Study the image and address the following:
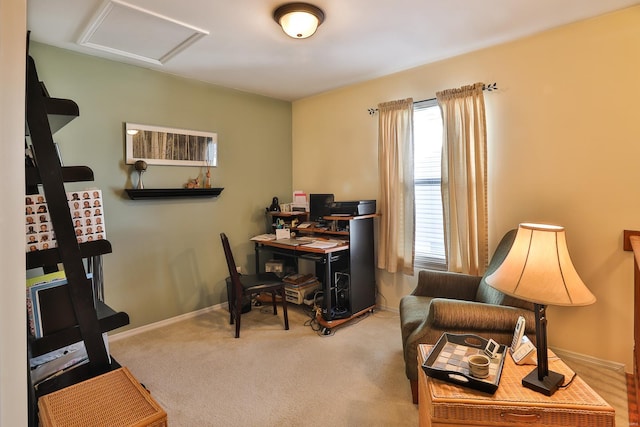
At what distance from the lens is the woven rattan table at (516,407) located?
1.21 meters

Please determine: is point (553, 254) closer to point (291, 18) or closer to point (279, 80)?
point (291, 18)

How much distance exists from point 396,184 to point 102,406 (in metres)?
A: 2.79

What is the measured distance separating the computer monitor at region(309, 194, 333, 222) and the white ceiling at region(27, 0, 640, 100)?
1272mm

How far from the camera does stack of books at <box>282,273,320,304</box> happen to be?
12.0 ft

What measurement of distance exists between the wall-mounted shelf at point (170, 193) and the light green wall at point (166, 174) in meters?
0.08

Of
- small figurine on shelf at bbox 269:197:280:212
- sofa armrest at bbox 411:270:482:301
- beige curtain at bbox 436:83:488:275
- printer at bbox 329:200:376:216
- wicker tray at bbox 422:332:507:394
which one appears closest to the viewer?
wicker tray at bbox 422:332:507:394

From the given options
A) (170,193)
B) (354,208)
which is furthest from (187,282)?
(354,208)

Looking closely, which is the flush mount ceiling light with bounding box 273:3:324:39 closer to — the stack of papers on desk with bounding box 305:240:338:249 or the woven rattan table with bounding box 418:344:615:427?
the stack of papers on desk with bounding box 305:240:338:249

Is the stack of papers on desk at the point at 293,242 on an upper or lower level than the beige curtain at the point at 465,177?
lower

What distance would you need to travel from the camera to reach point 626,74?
7.17 feet

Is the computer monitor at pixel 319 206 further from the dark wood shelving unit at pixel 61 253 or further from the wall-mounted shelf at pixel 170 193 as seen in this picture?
the dark wood shelving unit at pixel 61 253

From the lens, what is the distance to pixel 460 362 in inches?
57.3

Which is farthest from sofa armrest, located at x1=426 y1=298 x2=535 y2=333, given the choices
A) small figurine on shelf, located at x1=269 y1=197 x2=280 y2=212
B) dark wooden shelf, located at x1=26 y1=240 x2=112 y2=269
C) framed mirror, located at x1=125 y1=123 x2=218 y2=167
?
framed mirror, located at x1=125 y1=123 x2=218 y2=167

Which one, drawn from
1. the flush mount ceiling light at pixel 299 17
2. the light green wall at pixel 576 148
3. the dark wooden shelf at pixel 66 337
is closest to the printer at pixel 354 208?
the light green wall at pixel 576 148
